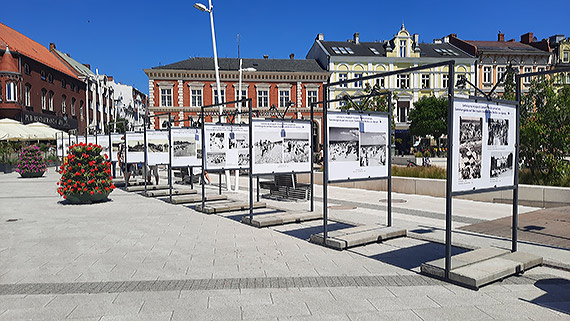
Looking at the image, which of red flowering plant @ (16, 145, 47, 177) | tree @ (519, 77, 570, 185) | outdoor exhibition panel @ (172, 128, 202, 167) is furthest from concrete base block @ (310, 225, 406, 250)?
red flowering plant @ (16, 145, 47, 177)

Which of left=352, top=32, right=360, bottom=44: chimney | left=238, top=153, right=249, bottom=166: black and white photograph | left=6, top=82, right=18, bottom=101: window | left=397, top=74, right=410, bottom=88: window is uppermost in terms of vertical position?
left=352, top=32, right=360, bottom=44: chimney

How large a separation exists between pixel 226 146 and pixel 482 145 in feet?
23.6

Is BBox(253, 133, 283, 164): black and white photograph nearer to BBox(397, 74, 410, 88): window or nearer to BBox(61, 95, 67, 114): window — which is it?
BBox(61, 95, 67, 114): window

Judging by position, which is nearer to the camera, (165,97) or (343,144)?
(343,144)

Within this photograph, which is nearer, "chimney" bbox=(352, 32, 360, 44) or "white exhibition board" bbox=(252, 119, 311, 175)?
"white exhibition board" bbox=(252, 119, 311, 175)

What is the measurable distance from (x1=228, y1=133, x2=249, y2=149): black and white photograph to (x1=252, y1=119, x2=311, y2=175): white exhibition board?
2.29 metres

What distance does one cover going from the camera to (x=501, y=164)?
20.3 ft

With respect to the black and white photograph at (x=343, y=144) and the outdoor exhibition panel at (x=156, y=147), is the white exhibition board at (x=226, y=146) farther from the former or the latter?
the black and white photograph at (x=343, y=144)

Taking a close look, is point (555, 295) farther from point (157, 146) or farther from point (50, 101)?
point (50, 101)

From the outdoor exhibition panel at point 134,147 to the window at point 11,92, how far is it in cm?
3087

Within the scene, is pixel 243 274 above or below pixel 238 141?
below

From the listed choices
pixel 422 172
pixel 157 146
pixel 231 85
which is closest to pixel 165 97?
pixel 231 85

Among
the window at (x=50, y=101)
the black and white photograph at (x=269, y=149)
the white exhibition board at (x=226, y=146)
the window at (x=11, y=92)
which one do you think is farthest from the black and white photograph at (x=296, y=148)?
the window at (x=50, y=101)

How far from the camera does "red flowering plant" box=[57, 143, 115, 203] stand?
12688mm
